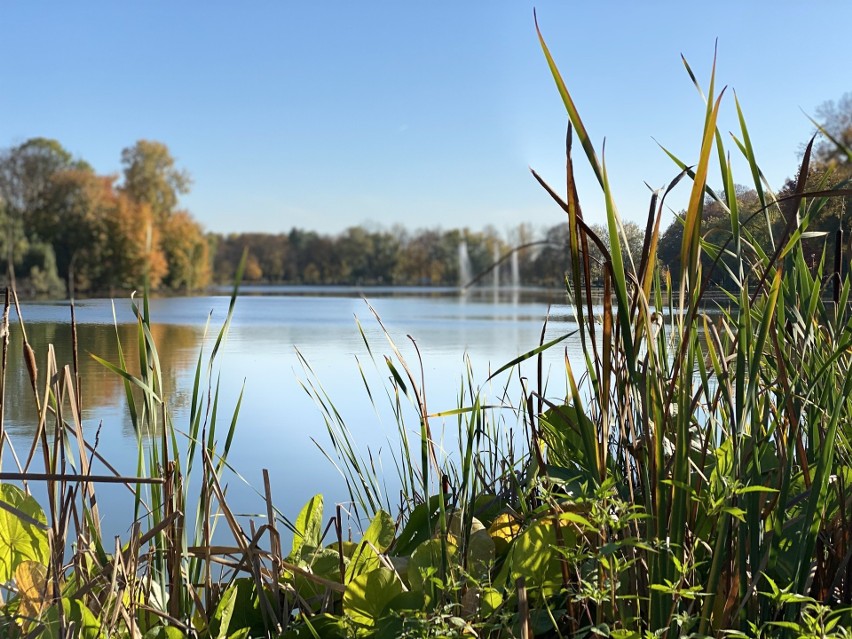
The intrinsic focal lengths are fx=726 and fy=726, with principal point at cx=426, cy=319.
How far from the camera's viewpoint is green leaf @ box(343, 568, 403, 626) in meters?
0.67

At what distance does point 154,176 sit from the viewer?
1244 centimetres

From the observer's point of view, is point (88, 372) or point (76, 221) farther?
point (76, 221)

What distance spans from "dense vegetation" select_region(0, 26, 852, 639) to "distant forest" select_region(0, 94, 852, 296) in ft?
0.21

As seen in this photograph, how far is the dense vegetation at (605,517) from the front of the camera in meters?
0.53

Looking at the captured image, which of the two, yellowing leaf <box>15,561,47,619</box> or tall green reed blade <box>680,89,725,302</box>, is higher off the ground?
tall green reed blade <box>680,89,725,302</box>

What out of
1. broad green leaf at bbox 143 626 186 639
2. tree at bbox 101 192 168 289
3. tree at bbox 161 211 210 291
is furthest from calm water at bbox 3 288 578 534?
tree at bbox 161 211 210 291

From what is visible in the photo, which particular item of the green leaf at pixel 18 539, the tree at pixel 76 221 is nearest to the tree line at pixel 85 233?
the tree at pixel 76 221

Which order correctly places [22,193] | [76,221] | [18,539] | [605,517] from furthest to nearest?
[22,193] < [76,221] < [18,539] < [605,517]

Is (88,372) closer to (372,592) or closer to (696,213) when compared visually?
(372,592)

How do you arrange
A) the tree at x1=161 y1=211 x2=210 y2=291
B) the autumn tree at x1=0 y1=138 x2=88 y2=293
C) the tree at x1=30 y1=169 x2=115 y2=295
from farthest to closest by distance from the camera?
the tree at x1=161 y1=211 x2=210 y2=291, the tree at x1=30 y1=169 x2=115 y2=295, the autumn tree at x1=0 y1=138 x2=88 y2=293

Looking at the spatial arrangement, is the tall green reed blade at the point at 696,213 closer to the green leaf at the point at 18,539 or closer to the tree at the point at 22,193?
the green leaf at the point at 18,539

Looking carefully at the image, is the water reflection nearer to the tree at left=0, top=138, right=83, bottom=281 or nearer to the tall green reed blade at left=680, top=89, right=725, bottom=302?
the tall green reed blade at left=680, top=89, right=725, bottom=302

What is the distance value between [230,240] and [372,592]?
12549 mm

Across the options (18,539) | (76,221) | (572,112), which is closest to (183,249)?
(76,221)
